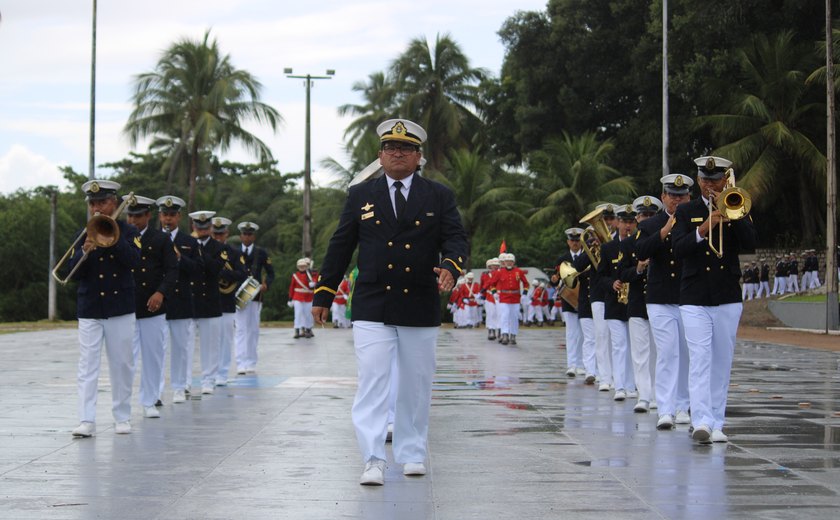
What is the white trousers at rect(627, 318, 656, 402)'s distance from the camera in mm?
12516

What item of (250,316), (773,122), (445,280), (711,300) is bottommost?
(250,316)

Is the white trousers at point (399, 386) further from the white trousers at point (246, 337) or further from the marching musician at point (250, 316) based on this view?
the white trousers at point (246, 337)

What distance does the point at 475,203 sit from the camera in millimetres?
52000

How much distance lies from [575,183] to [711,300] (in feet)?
133

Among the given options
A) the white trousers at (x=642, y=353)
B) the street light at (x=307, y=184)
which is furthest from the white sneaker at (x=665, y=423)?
the street light at (x=307, y=184)

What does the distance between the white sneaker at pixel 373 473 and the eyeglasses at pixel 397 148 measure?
2.04 m


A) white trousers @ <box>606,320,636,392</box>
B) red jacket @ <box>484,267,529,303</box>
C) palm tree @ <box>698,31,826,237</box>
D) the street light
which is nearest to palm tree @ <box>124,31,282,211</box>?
the street light

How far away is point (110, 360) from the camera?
10695 mm

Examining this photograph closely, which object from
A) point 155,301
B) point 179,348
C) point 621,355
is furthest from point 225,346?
point 621,355

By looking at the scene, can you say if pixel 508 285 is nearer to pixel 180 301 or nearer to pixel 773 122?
pixel 180 301

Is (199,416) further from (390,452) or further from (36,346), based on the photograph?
(36,346)

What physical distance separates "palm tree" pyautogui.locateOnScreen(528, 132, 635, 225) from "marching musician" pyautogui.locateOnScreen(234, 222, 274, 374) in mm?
31106

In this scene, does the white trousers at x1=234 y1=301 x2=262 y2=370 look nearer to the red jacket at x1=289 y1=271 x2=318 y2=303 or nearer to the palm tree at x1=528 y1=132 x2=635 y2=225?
the red jacket at x1=289 y1=271 x2=318 y2=303

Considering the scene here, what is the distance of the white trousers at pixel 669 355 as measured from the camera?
36.1ft
